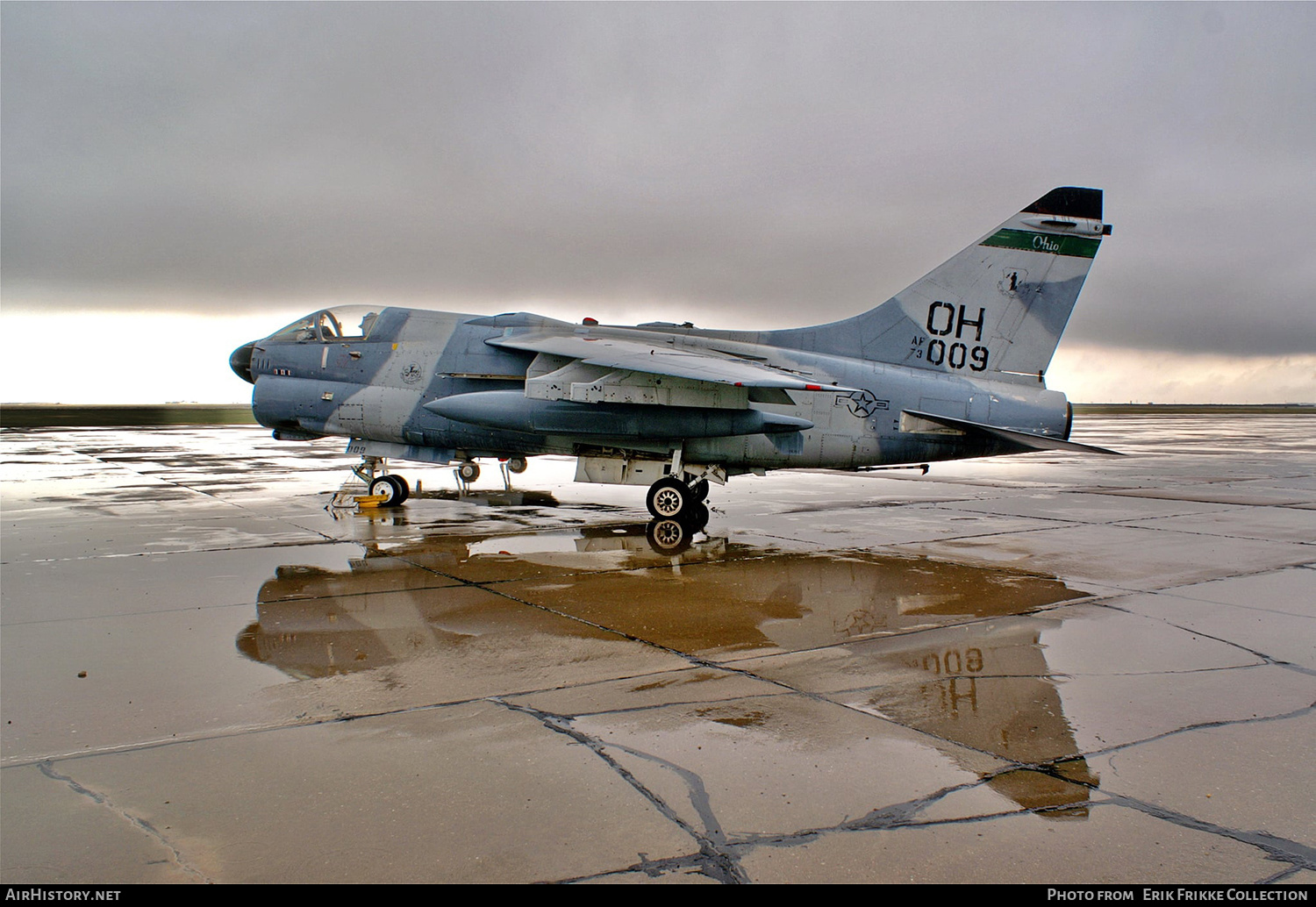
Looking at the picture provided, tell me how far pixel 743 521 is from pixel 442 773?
916 cm

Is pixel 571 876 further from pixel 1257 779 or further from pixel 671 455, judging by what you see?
pixel 671 455

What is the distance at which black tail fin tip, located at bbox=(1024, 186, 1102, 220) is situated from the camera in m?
11.9

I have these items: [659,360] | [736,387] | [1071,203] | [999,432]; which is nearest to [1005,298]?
[1071,203]

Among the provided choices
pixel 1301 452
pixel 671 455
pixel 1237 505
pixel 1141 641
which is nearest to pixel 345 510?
pixel 671 455

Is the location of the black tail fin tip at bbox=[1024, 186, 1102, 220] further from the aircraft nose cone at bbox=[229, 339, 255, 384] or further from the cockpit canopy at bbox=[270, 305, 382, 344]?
the aircraft nose cone at bbox=[229, 339, 255, 384]

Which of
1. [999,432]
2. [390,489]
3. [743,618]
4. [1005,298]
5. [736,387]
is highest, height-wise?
[1005,298]

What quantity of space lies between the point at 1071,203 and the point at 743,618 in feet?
28.4

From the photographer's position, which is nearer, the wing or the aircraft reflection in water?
the aircraft reflection in water

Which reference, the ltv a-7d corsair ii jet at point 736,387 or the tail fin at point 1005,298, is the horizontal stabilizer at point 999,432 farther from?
the tail fin at point 1005,298

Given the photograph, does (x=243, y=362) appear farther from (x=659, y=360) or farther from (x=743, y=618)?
(x=743, y=618)

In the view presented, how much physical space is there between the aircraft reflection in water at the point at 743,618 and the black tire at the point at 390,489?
158 inches

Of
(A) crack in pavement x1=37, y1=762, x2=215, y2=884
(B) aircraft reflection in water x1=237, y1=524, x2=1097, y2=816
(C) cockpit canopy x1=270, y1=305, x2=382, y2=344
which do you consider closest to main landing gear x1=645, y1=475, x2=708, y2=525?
(B) aircraft reflection in water x1=237, y1=524, x2=1097, y2=816

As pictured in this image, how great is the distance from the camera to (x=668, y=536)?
35.8ft

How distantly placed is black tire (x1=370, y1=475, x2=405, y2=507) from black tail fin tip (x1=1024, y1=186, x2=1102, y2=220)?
33.9ft
